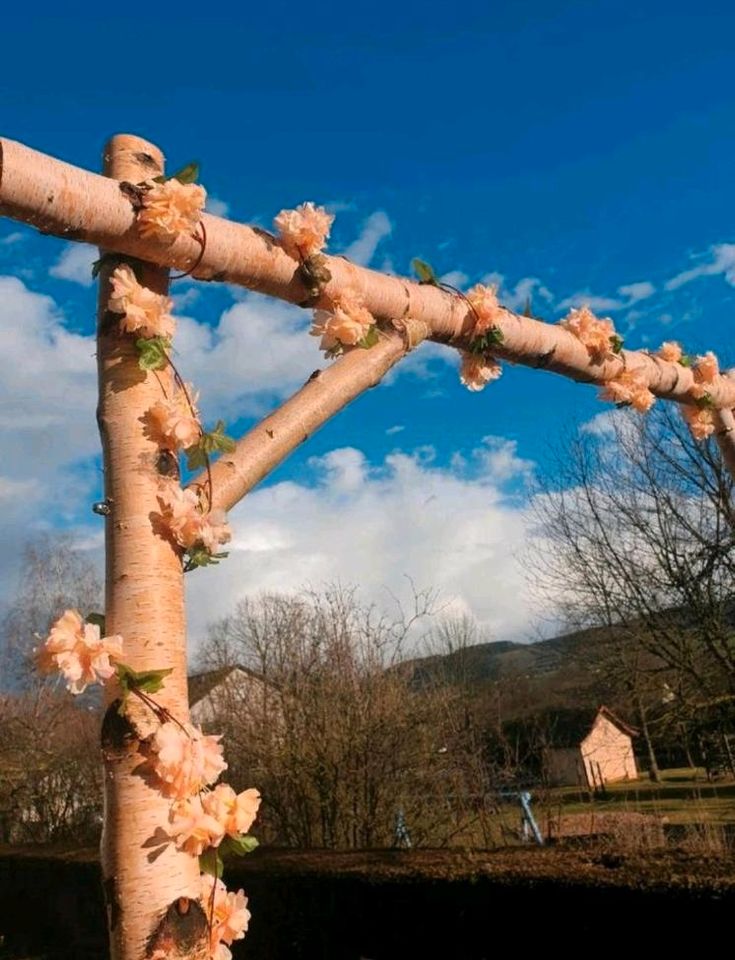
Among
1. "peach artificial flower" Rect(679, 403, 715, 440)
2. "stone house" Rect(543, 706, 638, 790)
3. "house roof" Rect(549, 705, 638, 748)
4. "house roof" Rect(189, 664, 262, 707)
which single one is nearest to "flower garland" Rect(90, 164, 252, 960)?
"peach artificial flower" Rect(679, 403, 715, 440)

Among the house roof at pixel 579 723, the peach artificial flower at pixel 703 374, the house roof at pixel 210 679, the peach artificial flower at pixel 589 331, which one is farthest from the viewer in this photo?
Answer: the house roof at pixel 579 723

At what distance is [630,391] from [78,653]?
2489 mm

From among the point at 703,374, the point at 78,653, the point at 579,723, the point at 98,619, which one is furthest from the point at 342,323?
the point at 579,723

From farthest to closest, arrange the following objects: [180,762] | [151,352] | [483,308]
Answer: [483,308] → [151,352] → [180,762]

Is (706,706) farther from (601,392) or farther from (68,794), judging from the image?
(601,392)

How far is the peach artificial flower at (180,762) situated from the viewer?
151 centimetres

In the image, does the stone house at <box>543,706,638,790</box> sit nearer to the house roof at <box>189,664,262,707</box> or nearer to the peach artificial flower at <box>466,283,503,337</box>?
the house roof at <box>189,664,262,707</box>

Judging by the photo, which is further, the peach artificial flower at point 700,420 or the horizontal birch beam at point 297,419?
the peach artificial flower at point 700,420

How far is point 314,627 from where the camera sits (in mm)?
11758

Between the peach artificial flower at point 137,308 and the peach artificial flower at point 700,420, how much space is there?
8.83 feet

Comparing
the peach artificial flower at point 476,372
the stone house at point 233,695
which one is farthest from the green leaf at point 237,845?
the stone house at point 233,695

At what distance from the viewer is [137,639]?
1627mm

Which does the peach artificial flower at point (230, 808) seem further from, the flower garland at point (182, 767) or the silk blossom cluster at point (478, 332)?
the silk blossom cluster at point (478, 332)

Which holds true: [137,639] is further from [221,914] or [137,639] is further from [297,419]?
[297,419]
